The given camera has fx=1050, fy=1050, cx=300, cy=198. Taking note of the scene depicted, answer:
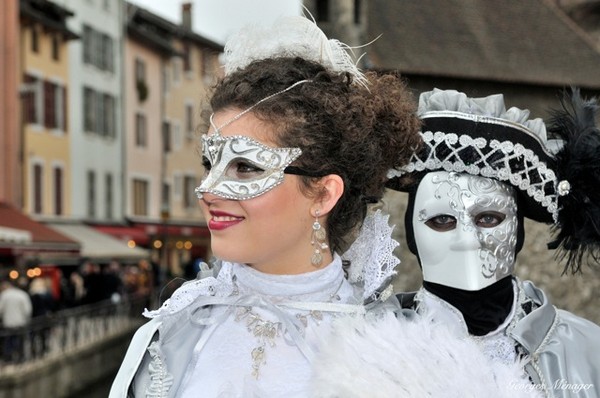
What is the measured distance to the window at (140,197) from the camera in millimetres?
35531

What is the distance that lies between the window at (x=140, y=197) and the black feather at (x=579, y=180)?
107ft

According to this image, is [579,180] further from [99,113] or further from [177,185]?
[177,185]

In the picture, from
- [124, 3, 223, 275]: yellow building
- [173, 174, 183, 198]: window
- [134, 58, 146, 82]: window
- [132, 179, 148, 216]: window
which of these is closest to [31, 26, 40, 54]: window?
Result: [124, 3, 223, 275]: yellow building

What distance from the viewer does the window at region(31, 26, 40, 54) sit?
27203 millimetres

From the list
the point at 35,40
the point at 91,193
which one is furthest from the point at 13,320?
the point at 91,193

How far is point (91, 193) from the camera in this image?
104ft

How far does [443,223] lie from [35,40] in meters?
25.5

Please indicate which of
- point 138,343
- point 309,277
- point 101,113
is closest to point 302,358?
point 309,277

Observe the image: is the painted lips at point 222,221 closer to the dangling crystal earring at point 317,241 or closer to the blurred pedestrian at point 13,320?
the dangling crystal earring at point 317,241

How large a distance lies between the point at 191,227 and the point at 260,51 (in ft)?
121

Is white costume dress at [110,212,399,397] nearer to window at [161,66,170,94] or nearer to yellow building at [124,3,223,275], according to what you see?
yellow building at [124,3,223,275]

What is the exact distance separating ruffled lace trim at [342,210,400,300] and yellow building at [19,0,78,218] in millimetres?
24127

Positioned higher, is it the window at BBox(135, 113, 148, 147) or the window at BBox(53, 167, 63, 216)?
the window at BBox(135, 113, 148, 147)

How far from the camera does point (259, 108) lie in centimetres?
261
